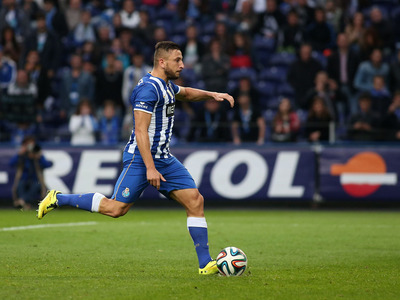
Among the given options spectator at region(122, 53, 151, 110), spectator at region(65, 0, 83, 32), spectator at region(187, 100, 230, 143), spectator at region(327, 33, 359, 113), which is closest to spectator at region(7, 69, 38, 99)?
spectator at region(122, 53, 151, 110)

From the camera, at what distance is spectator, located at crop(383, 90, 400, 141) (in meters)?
16.4

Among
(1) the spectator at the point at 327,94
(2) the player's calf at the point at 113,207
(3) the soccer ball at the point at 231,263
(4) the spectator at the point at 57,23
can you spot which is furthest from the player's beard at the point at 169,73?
(4) the spectator at the point at 57,23

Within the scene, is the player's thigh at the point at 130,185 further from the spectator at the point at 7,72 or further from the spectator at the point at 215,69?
the spectator at the point at 7,72

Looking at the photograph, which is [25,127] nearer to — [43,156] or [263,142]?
[43,156]

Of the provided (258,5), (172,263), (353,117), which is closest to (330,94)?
(353,117)

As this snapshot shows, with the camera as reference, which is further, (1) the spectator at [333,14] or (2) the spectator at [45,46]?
(2) the spectator at [45,46]

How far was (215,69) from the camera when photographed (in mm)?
18312

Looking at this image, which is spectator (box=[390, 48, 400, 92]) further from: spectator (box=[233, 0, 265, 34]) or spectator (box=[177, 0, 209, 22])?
spectator (box=[177, 0, 209, 22])

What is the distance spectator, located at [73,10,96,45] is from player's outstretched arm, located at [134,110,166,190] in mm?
13407

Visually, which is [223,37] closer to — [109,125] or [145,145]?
[109,125]

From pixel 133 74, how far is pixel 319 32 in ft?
16.0

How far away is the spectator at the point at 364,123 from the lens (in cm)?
1641

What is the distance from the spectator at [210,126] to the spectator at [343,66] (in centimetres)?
318

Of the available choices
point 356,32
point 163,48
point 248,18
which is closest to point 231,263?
point 163,48
